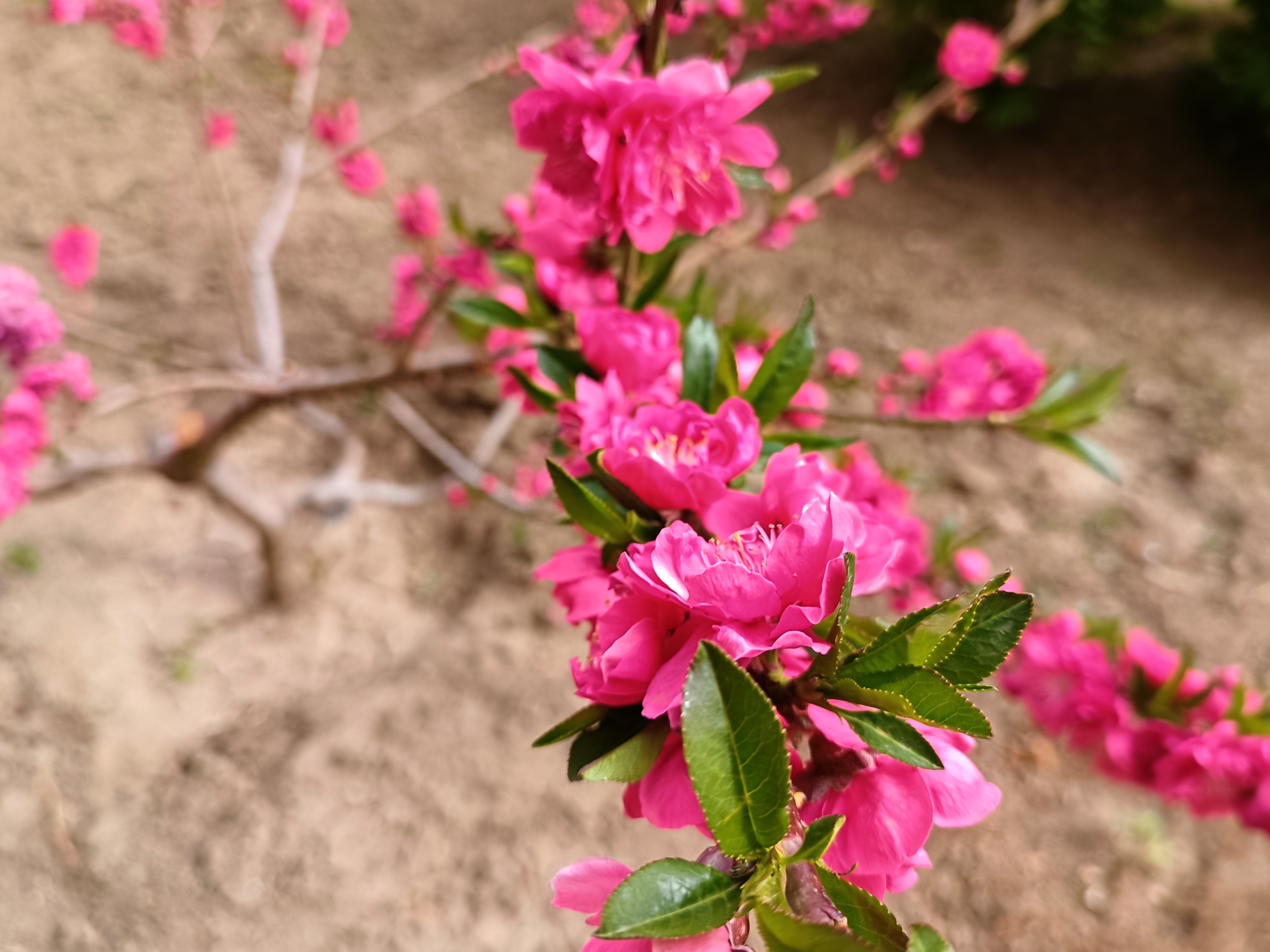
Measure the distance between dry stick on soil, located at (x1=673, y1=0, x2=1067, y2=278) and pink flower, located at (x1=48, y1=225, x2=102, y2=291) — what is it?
50.1 inches

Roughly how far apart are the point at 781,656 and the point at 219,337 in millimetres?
2714

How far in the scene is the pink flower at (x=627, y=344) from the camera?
53cm

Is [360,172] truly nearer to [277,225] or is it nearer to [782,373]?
[277,225]

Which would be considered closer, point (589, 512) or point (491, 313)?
point (589, 512)

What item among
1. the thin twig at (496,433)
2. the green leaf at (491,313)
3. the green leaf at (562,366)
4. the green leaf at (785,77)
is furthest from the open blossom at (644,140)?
the thin twig at (496,433)

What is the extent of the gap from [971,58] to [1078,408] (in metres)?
0.80

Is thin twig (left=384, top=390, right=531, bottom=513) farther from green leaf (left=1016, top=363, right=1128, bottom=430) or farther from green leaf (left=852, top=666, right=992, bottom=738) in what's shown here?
green leaf (left=852, top=666, right=992, bottom=738)

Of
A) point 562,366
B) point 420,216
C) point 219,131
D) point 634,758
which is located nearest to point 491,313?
point 562,366

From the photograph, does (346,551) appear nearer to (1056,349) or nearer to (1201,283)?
(1056,349)

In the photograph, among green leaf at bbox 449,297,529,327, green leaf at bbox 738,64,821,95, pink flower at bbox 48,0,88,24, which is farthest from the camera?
pink flower at bbox 48,0,88,24

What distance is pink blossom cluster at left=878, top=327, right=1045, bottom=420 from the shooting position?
0.90 meters

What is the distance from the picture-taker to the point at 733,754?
0.92 feet

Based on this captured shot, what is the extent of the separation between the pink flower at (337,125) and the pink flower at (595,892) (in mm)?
1844

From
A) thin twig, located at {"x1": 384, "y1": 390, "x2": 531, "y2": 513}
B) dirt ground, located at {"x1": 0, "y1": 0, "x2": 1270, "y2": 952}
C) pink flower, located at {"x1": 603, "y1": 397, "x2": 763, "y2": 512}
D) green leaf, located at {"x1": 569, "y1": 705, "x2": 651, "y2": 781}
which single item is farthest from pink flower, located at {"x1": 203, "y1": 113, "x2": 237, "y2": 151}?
green leaf, located at {"x1": 569, "y1": 705, "x2": 651, "y2": 781}
